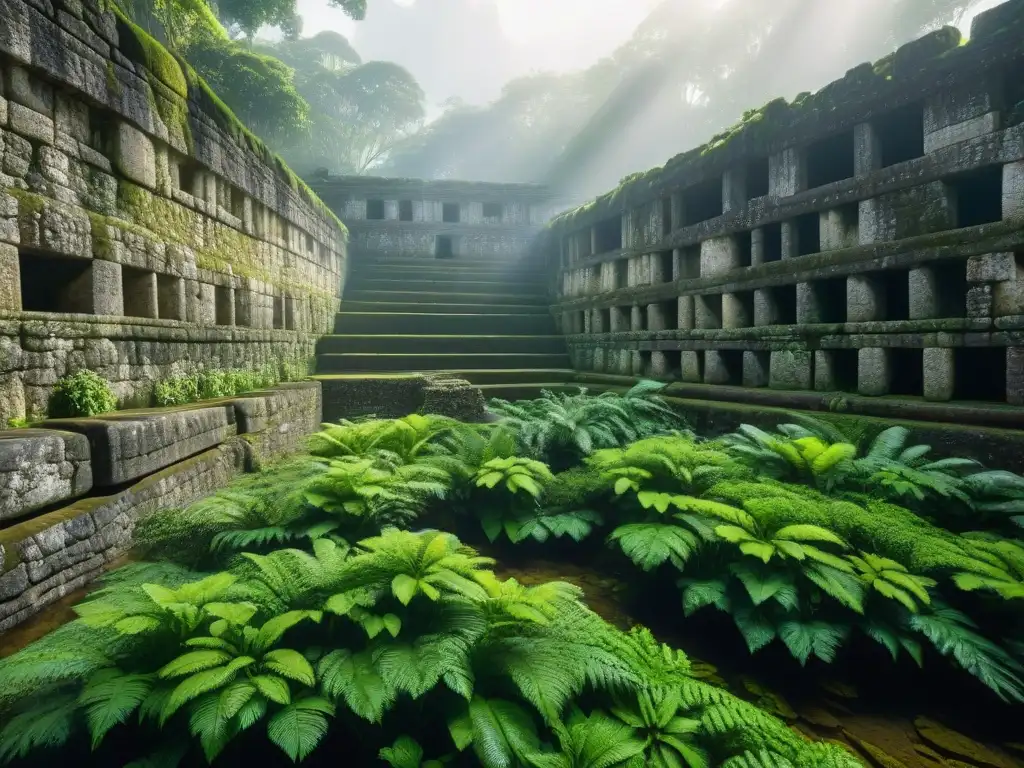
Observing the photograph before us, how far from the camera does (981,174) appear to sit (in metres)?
5.05

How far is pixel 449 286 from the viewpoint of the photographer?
1459cm

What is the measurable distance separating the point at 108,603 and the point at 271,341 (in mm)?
5893

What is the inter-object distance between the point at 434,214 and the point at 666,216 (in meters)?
14.9

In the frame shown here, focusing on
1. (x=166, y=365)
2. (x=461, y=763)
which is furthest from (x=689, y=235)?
(x=461, y=763)

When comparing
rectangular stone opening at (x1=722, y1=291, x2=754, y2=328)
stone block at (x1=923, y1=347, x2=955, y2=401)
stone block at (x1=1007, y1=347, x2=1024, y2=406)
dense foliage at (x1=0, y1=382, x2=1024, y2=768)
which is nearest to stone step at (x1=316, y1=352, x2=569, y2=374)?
rectangular stone opening at (x1=722, y1=291, x2=754, y2=328)

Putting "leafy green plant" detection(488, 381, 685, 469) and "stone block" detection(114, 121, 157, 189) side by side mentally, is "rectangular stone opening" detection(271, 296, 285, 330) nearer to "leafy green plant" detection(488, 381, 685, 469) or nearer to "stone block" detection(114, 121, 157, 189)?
"stone block" detection(114, 121, 157, 189)

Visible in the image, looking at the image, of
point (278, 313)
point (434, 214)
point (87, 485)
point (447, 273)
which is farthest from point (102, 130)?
point (434, 214)

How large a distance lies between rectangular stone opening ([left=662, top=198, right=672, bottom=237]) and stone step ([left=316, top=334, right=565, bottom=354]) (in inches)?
141

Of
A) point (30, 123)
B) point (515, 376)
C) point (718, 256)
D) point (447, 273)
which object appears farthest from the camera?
point (447, 273)

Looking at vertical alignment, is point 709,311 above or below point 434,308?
below

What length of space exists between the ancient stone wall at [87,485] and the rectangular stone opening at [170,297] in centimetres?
117

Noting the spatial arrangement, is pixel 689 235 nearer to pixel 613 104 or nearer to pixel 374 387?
pixel 374 387

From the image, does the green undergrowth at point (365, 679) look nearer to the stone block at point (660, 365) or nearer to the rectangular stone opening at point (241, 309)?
the rectangular stone opening at point (241, 309)

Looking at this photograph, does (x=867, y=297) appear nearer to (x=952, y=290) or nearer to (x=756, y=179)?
(x=952, y=290)
